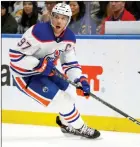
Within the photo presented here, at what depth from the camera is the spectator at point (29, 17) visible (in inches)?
155

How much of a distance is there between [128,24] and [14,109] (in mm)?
1101

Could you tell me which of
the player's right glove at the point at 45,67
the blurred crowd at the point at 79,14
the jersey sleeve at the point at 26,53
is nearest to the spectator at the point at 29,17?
the blurred crowd at the point at 79,14

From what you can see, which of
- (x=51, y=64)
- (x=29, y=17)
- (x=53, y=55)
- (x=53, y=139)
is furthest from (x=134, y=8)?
(x=53, y=139)

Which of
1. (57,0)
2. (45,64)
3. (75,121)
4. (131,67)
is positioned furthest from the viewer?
(57,0)

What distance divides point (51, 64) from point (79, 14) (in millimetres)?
1186

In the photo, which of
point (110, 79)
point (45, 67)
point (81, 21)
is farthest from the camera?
point (81, 21)

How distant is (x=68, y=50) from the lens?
9.21 feet

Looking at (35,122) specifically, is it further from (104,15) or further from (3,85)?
(104,15)

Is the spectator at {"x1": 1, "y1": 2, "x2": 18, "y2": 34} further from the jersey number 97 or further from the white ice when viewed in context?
the jersey number 97

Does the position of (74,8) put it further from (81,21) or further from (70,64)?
(70,64)

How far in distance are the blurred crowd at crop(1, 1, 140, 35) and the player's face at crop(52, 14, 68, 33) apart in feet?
2.79

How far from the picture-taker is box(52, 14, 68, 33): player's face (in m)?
2.63

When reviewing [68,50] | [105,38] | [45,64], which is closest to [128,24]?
[105,38]

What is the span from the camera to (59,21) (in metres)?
2.62
